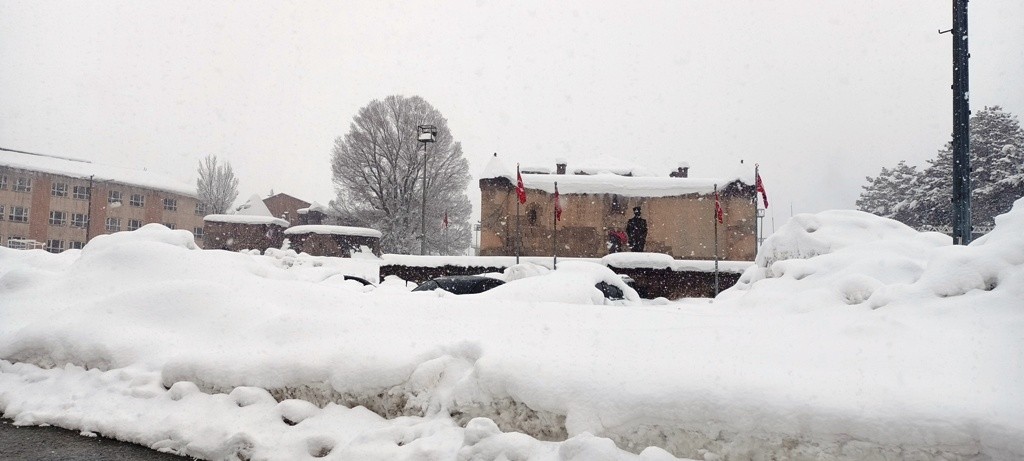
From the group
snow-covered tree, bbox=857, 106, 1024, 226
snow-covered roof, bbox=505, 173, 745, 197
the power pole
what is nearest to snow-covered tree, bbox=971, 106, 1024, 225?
snow-covered tree, bbox=857, 106, 1024, 226

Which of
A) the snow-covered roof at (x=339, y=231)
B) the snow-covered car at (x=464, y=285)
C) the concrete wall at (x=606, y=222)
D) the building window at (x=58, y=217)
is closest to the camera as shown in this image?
the snow-covered car at (x=464, y=285)

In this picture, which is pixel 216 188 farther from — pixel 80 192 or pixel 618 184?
pixel 618 184

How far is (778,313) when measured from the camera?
740cm

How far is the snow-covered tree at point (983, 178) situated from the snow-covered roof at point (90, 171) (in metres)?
54.5

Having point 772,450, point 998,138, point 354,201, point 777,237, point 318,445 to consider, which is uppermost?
point 998,138

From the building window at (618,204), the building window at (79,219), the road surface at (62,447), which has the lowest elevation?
the road surface at (62,447)

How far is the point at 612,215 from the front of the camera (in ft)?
101

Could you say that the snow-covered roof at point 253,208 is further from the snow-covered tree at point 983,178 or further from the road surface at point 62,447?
the road surface at point 62,447

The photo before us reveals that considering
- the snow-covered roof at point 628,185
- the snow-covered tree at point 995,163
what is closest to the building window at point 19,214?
the snow-covered roof at point 628,185

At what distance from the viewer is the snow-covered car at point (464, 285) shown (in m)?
12.5

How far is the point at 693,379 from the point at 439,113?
4001 cm

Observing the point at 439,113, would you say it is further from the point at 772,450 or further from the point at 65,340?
A: the point at 772,450

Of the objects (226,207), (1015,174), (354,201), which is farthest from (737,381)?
(226,207)

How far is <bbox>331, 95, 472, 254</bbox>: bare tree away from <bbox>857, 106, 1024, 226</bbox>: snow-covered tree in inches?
1132
